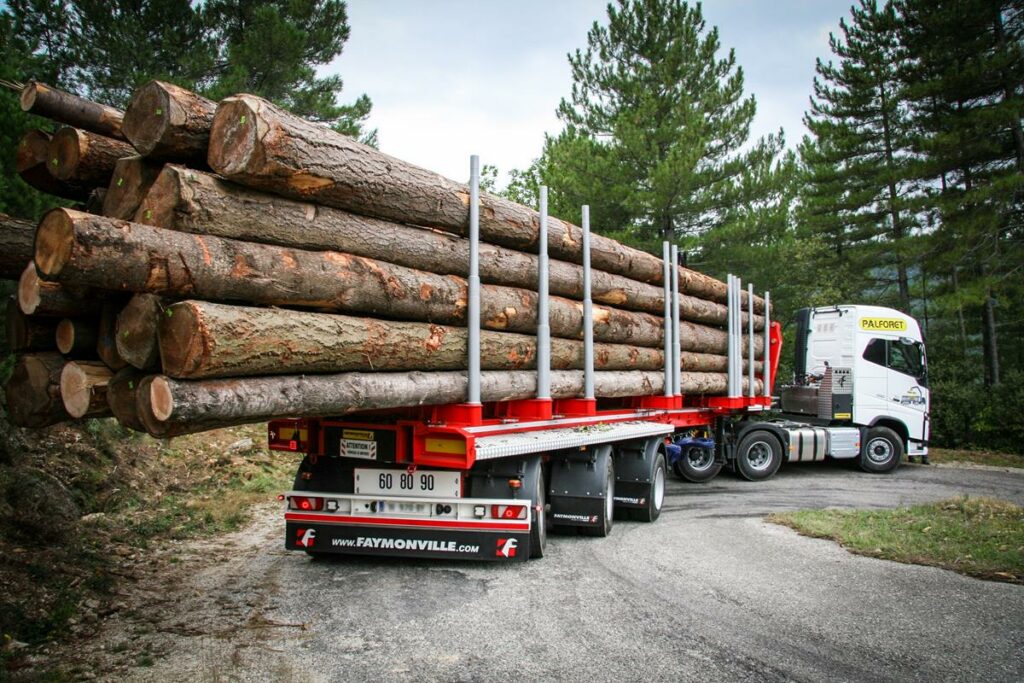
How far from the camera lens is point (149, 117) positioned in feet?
14.6

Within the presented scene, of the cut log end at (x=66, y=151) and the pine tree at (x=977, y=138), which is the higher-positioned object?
the pine tree at (x=977, y=138)

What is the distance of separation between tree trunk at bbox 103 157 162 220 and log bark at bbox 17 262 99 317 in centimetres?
55

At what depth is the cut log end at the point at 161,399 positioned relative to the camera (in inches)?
163

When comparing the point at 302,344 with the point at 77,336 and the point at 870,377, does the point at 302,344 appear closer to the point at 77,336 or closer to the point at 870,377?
the point at 77,336

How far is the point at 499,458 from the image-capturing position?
7023 millimetres

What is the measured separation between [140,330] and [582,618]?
3830 mm

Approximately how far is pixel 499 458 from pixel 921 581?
4.11 meters

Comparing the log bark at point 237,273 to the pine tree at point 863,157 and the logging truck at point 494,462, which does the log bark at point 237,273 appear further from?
the pine tree at point 863,157

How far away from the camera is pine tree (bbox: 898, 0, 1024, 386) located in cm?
2020

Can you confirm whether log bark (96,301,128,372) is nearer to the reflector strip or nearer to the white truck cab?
the reflector strip

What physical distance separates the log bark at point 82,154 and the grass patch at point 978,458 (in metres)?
19.0

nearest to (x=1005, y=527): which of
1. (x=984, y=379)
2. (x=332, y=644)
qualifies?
(x=332, y=644)

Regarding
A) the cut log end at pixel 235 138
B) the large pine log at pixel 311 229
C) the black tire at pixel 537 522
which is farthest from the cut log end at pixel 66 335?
the black tire at pixel 537 522

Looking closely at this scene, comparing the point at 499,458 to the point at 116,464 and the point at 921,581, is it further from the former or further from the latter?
the point at 116,464
